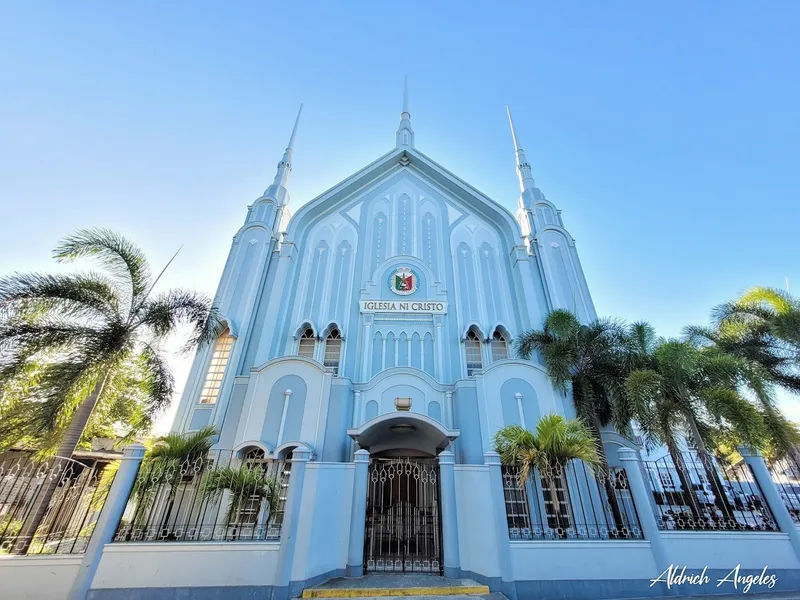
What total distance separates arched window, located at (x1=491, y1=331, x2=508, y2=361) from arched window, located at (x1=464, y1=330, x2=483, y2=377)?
596 millimetres

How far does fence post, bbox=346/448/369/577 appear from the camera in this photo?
677 centimetres

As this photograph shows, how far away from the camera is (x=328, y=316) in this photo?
50.4 ft

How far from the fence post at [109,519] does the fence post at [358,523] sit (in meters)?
3.95

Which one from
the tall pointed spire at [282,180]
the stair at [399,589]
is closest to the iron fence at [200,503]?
the stair at [399,589]

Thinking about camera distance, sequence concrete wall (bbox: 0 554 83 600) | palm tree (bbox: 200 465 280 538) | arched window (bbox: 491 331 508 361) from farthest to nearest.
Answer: arched window (bbox: 491 331 508 361)
palm tree (bbox: 200 465 280 538)
concrete wall (bbox: 0 554 83 600)

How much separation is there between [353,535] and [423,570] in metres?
1.56

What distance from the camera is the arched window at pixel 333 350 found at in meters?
14.4

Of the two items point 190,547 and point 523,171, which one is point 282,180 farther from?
point 190,547

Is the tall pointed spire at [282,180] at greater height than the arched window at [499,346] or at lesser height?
greater

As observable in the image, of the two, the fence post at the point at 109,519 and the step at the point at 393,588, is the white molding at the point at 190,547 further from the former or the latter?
the step at the point at 393,588

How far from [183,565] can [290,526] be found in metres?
1.76

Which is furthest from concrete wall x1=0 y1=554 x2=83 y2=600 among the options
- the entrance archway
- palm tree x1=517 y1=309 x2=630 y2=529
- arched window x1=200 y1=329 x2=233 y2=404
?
palm tree x1=517 y1=309 x2=630 y2=529

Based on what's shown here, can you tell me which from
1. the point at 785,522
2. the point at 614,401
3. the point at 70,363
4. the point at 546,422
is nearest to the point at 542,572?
the point at 546,422

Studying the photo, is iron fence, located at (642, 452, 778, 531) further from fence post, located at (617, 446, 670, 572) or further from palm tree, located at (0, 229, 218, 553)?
palm tree, located at (0, 229, 218, 553)
